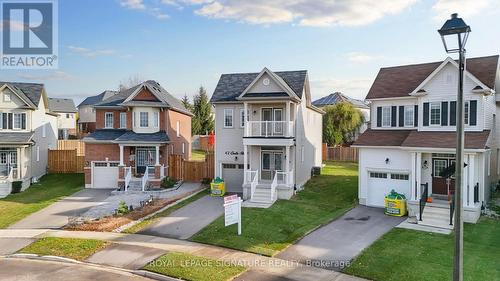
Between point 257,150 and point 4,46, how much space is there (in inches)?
641

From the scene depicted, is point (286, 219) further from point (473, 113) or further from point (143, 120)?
point (143, 120)

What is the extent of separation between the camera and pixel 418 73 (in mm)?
22562

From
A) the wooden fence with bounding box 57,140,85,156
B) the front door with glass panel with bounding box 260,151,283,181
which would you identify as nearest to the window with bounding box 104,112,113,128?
the wooden fence with bounding box 57,140,85,156

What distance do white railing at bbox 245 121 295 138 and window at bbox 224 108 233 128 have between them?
2165 millimetres

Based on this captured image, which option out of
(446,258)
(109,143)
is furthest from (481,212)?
(109,143)

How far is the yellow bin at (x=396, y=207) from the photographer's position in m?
19.4

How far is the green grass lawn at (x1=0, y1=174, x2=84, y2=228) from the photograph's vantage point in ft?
69.9

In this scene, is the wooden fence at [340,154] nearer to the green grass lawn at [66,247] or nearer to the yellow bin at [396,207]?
the yellow bin at [396,207]

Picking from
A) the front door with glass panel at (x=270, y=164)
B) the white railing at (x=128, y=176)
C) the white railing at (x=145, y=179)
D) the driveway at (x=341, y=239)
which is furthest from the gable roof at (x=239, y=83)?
the driveway at (x=341, y=239)

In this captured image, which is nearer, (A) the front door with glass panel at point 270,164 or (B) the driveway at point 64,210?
(B) the driveway at point 64,210

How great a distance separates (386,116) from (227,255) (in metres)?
13.7

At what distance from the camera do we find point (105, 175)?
2820cm

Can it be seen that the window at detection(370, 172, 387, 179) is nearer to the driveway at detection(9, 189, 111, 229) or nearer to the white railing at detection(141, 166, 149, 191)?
the white railing at detection(141, 166, 149, 191)

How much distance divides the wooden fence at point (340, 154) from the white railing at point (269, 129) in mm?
18204
